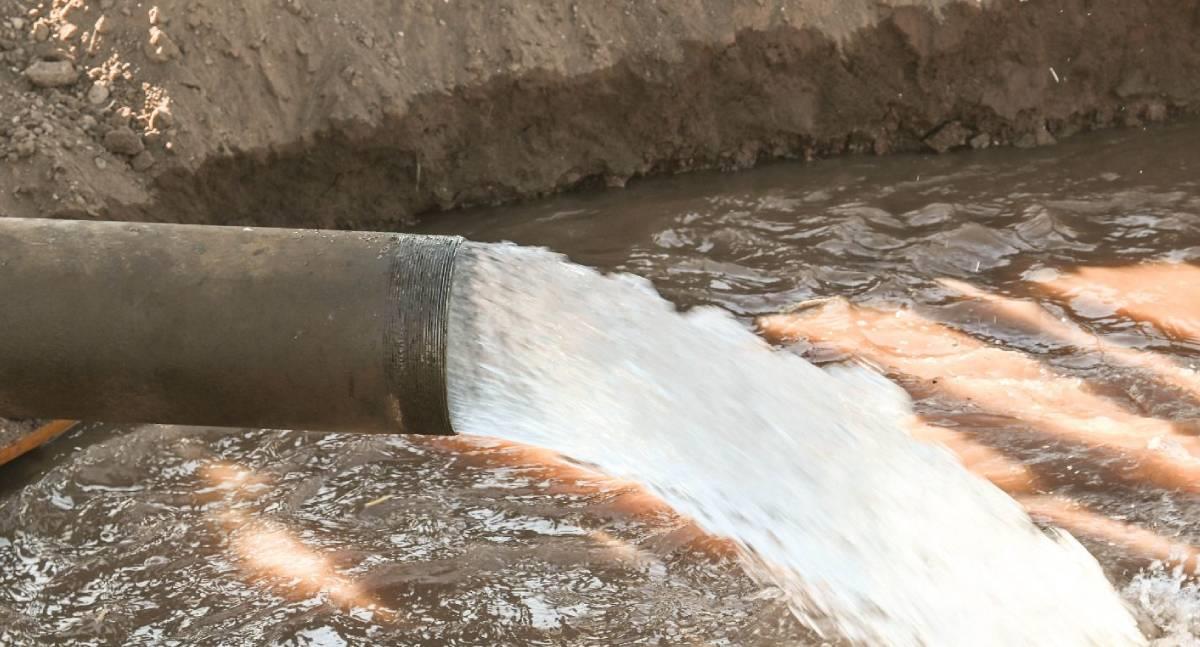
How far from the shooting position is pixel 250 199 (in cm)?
540

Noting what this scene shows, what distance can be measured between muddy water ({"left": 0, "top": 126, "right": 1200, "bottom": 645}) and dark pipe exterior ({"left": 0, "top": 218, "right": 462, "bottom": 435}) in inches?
31.5

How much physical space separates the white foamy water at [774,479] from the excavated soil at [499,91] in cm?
249

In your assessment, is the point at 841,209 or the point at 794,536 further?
the point at 841,209

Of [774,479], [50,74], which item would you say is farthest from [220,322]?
[50,74]

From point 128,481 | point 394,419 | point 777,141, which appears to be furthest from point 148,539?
point 777,141

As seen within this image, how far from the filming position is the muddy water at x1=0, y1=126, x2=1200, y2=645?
314 cm

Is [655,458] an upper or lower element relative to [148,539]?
upper

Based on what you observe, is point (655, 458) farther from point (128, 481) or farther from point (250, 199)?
point (250, 199)

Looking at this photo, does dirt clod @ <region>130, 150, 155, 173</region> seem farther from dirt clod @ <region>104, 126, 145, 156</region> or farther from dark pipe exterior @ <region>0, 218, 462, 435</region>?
dark pipe exterior @ <region>0, 218, 462, 435</region>

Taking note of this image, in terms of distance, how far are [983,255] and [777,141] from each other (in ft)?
4.71

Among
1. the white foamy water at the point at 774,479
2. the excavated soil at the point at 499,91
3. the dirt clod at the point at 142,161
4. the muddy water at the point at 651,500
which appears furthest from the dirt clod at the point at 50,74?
the white foamy water at the point at 774,479

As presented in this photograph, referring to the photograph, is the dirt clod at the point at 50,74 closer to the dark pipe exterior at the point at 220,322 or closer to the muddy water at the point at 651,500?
the muddy water at the point at 651,500

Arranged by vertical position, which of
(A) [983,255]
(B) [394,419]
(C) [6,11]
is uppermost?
(C) [6,11]

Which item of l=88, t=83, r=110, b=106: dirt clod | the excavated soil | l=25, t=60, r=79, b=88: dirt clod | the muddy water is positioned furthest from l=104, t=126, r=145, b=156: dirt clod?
the muddy water
